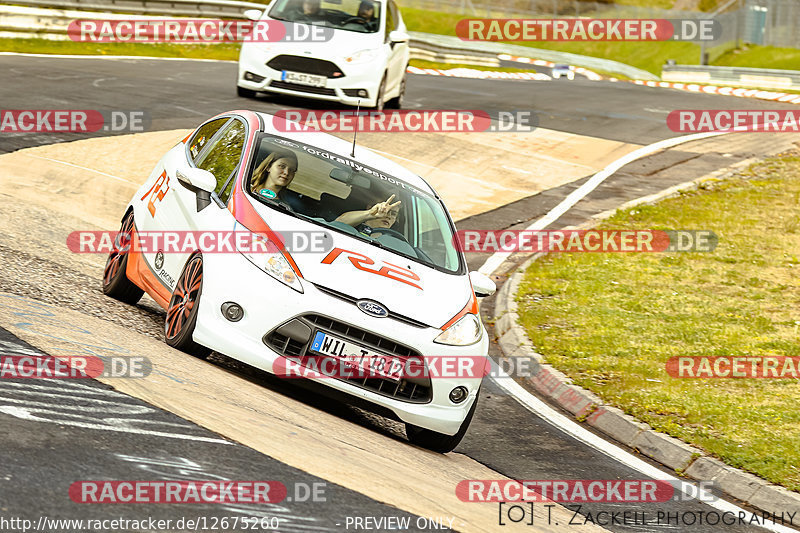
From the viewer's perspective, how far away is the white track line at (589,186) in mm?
14094

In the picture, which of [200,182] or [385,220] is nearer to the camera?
[200,182]

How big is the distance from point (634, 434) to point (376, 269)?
108 inches

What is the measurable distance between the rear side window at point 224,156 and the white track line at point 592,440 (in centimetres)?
311

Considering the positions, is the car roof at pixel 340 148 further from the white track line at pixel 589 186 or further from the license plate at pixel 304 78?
the license plate at pixel 304 78

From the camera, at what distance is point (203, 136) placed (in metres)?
8.95

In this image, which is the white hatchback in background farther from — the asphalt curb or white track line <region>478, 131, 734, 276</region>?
the asphalt curb

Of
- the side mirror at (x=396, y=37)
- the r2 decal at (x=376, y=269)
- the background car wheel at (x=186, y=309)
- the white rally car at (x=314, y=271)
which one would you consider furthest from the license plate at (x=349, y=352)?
the side mirror at (x=396, y=37)

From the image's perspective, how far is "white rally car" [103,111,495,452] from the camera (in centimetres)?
677

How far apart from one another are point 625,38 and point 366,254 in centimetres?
6646

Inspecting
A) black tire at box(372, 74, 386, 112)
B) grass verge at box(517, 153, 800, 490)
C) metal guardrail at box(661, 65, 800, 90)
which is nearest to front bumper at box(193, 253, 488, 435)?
grass verge at box(517, 153, 800, 490)

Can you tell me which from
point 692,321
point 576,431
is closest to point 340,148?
point 576,431

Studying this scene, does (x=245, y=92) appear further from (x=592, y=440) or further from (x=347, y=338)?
(x=347, y=338)

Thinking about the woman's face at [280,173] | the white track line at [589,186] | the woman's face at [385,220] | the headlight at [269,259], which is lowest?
the white track line at [589,186]

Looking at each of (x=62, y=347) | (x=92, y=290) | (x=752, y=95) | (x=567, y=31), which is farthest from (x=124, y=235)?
(x=567, y=31)
